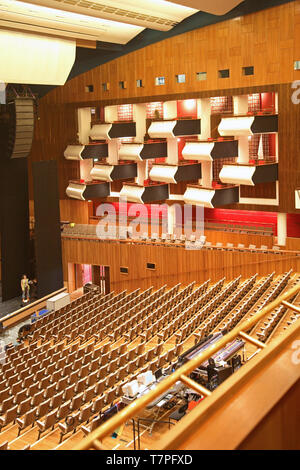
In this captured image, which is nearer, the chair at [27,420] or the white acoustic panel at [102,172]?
the chair at [27,420]

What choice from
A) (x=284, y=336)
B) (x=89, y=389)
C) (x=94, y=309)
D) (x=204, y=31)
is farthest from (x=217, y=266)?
(x=284, y=336)

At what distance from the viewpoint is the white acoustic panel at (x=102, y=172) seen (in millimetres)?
16562

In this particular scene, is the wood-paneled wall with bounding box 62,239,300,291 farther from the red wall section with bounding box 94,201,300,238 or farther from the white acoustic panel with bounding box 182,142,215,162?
the white acoustic panel with bounding box 182,142,215,162

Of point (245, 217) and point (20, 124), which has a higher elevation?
point (20, 124)

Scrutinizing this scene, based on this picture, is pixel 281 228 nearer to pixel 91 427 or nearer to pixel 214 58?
pixel 214 58

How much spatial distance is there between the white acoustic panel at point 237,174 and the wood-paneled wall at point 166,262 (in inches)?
79.8

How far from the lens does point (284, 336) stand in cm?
181

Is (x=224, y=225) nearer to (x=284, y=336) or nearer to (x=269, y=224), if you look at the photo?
(x=269, y=224)

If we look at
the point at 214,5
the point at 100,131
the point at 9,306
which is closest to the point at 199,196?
the point at 100,131

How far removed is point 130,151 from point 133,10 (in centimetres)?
432

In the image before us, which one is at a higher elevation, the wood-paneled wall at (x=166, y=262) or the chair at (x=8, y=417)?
the wood-paneled wall at (x=166, y=262)

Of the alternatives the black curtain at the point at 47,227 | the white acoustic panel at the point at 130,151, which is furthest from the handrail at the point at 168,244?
the white acoustic panel at the point at 130,151

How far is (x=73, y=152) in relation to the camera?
17188 millimetres

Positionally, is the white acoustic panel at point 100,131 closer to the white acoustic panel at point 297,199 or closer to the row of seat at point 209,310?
the white acoustic panel at point 297,199
